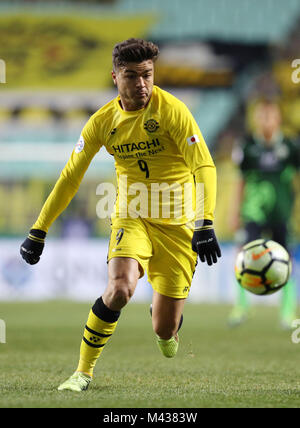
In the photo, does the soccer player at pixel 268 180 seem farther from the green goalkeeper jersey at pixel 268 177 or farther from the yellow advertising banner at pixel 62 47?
the yellow advertising banner at pixel 62 47

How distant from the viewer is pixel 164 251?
4.59 meters

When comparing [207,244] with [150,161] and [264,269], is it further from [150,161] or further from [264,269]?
[264,269]

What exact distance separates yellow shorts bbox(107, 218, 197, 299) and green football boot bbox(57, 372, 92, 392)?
0.71 m

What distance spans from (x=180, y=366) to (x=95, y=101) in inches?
657

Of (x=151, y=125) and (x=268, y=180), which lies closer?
(x=151, y=125)

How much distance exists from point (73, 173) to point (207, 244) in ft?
3.14

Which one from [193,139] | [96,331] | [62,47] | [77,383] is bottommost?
[77,383]

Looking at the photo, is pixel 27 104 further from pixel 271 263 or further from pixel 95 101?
pixel 271 263

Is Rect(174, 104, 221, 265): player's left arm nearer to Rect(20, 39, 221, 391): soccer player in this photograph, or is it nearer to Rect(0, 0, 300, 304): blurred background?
Rect(20, 39, 221, 391): soccer player

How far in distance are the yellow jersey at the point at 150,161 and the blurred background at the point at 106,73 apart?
1199cm

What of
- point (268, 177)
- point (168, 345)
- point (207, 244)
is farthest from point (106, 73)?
point (207, 244)

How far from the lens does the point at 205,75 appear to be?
21.3 meters
